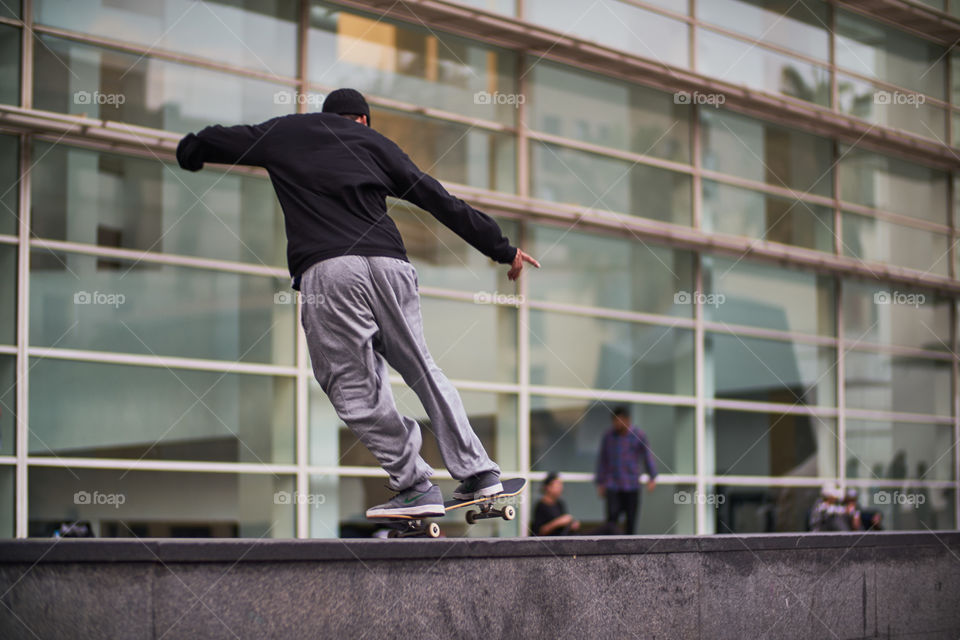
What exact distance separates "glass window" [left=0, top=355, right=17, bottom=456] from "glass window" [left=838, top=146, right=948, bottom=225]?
11355 mm

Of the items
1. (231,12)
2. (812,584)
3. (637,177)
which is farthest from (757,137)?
(812,584)

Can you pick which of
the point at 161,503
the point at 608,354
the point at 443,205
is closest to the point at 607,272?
the point at 608,354

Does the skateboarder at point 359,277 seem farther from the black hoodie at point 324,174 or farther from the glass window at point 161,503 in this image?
the glass window at point 161,503

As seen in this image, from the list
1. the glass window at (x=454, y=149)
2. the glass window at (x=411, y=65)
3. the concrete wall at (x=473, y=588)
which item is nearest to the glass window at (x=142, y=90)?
the glass window at (x=411, y=65)

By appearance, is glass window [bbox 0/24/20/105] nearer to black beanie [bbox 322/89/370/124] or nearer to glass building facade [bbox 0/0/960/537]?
glass building facade [bbox 0/0/960/537]

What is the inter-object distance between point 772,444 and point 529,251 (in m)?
4.73

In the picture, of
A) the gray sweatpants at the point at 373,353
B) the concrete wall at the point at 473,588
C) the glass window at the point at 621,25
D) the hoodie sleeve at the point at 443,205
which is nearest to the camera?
the concrete wall at the point at 473,588

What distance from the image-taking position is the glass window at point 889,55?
51.9 ft

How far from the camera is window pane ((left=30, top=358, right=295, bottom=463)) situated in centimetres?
945

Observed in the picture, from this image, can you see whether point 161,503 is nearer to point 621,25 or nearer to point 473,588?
point 473,588

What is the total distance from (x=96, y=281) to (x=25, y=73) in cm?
191

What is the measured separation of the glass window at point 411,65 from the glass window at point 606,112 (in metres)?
0.42

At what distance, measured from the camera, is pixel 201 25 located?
34.1ft

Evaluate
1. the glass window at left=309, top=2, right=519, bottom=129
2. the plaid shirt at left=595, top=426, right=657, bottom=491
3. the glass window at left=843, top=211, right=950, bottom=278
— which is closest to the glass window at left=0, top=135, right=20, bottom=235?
the glass window at left=309, top=2, right=519, bottom=129
